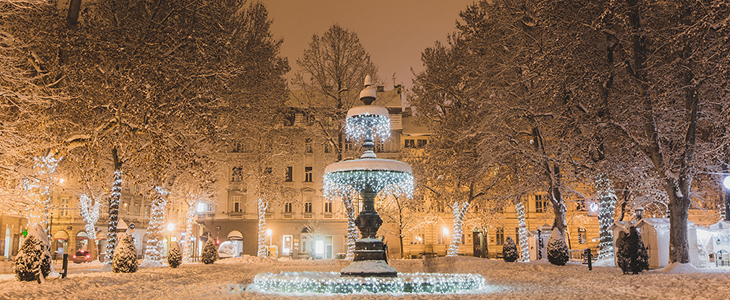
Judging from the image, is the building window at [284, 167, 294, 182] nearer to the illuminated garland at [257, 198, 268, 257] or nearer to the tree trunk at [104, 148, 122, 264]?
the illuminated garland at [257, 198, 268, 257]

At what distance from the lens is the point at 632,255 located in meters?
15.4

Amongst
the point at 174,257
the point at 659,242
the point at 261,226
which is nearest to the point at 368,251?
the point at 659,242

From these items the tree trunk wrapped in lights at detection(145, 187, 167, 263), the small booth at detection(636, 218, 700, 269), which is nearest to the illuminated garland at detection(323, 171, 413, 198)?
the small booth at detection(636, 218, 700, 269)

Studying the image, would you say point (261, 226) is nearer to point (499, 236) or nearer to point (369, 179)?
point (369, 179)

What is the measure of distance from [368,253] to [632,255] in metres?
7.71

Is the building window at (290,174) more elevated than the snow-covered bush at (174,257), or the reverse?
the building window at (290,174)

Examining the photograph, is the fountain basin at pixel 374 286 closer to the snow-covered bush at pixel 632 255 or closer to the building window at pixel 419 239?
the snow-covered bush at pixel 632 255

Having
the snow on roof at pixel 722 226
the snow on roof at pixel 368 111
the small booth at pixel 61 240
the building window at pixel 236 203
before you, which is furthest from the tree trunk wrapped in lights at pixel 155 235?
the small booth at pixel 61 240

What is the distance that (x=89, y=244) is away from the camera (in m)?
56.0

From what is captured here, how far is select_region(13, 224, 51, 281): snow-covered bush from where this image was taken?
14.1 metres

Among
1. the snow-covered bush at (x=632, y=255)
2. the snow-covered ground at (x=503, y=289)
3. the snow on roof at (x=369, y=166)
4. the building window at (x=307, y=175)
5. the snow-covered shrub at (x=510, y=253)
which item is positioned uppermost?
the building window at (x=307, y=175)

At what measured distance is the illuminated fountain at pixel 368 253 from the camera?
12.5 meters

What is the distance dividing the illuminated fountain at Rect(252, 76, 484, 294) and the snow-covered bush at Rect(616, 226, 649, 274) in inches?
187

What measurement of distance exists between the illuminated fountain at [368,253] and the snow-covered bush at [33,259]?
581cm
